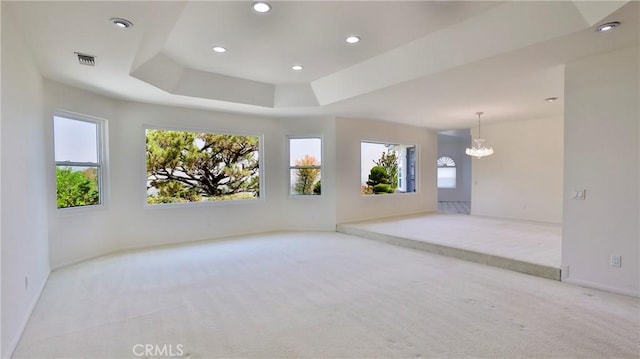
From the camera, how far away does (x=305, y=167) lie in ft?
23.1

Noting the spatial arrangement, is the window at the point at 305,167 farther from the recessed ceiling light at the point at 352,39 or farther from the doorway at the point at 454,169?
the doorway at the point at 454,169

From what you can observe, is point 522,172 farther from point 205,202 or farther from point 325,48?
point 205,202

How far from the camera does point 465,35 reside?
11.1ft

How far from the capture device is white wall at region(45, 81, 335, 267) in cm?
453

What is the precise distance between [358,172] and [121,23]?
212 inches

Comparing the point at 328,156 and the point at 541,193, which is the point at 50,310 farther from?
the point at 541,193

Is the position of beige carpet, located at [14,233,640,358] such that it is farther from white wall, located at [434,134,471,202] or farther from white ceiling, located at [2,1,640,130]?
white wall, located at [434,134,471,202]

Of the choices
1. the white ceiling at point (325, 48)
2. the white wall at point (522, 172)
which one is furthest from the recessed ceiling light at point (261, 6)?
the white wall at point (522, 172)

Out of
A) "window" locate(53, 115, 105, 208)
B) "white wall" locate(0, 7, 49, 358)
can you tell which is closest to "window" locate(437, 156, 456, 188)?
"window" locate(53, 115, 105, 208)

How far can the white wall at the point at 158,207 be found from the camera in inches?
178

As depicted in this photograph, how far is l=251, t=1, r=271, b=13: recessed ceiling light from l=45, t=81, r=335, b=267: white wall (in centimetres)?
318

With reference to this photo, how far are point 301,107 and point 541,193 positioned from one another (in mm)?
5714

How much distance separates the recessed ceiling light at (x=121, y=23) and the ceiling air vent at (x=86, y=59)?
0.93 metres

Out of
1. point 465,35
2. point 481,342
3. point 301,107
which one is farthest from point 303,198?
point 481,342
